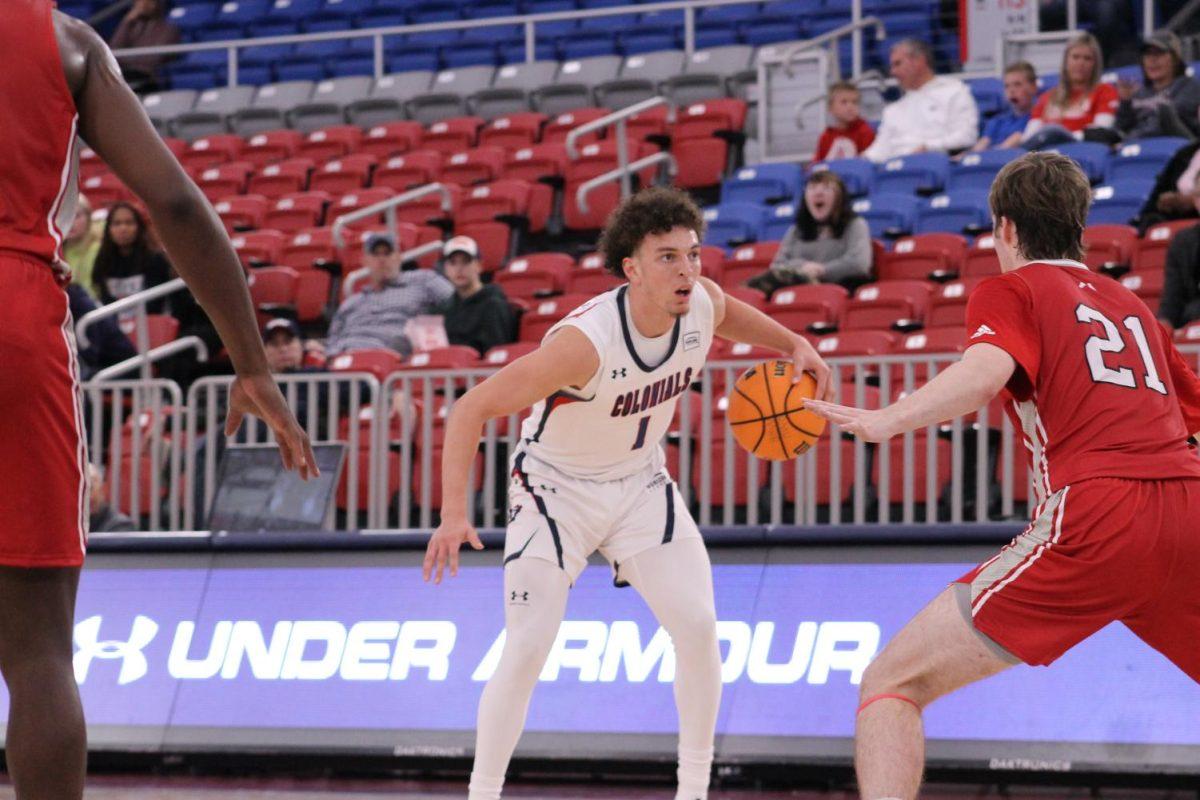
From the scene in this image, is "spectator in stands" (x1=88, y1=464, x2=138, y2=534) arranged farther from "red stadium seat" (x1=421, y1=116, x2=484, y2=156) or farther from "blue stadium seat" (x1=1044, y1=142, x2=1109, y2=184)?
"red stadium seat" (x1=421, y1=116, x2=484, y2=156)

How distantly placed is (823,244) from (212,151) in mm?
8818

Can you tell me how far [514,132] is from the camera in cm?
1678

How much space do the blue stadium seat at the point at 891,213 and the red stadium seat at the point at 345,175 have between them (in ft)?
18.7

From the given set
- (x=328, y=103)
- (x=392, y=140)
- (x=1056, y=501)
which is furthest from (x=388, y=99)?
(x=1056, y=501)

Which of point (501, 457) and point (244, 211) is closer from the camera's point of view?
point (501, 457)

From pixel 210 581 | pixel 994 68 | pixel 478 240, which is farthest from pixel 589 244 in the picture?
pixel 210 581

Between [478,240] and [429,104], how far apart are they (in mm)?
4633

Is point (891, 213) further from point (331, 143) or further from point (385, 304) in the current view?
point (331, 143)

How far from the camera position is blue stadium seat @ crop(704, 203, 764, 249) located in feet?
43.5

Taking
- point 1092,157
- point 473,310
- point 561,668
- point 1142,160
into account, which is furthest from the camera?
point 1092,157

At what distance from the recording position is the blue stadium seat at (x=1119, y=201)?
1160cm

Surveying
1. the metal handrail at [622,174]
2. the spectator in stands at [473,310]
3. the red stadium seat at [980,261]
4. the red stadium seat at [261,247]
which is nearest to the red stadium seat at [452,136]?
the metal handrail at [622,174]

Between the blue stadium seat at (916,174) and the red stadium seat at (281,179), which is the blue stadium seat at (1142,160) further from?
the red stadium seat at (281,179)

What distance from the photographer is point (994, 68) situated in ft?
52.2
